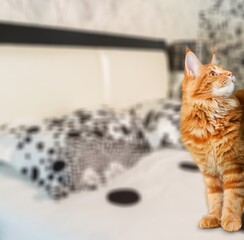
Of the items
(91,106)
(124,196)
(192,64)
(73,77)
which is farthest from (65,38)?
(192,64)

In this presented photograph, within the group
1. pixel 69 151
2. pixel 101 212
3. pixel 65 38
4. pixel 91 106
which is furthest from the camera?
pixel 91 106

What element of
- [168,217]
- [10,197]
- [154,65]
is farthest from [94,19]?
[168,217]

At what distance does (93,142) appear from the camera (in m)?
1.01

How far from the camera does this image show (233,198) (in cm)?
28

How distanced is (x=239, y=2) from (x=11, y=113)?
100cm

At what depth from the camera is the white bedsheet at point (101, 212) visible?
0.67 metres

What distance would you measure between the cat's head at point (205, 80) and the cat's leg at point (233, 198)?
0.07m

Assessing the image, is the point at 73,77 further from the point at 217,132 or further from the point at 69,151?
the point at 217,132

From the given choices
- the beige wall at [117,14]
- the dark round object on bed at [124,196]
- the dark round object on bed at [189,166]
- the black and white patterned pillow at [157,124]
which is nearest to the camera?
the beige wall at [117,14]

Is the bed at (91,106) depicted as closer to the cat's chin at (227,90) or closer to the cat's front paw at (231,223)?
the cat's front paw at (231,223)

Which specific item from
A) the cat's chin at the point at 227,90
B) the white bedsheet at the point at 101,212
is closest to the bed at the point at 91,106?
the white bedsheet at the point at 101,212

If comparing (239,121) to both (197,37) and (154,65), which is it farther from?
(154,65)

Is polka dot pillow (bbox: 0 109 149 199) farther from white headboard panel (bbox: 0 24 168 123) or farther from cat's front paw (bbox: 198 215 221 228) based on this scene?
cat's front paw (bbox: 198 215 221 228)

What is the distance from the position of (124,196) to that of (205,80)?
80 cm
